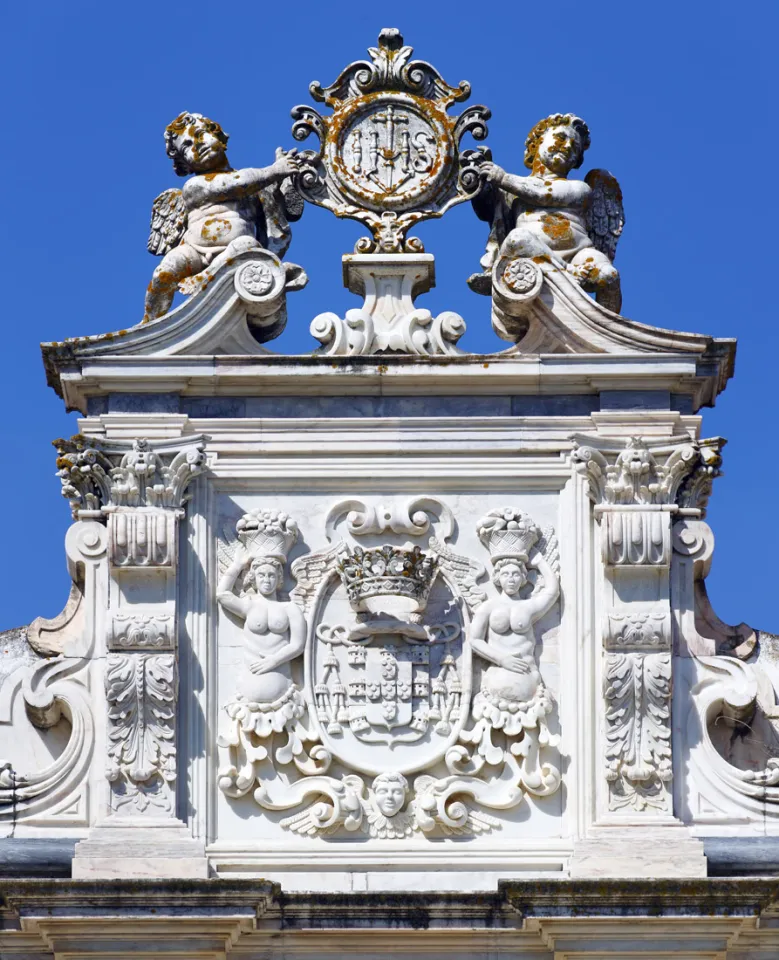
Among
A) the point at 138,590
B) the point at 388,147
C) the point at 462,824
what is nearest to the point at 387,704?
the point at 462,824

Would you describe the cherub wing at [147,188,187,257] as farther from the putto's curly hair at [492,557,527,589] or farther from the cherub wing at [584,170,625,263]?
Result: the putto's curly hair at [492,557,527,589]

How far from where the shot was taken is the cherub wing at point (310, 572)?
22.7 metres

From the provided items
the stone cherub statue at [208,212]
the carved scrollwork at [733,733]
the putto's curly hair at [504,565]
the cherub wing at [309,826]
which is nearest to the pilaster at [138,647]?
the cherub wing at [309,826]

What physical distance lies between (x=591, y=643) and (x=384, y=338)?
2349 mm

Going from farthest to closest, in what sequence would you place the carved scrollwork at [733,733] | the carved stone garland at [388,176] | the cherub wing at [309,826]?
the carved stone garland at [388,176] → the carved scrollwork at [733,733] → the cherub wing at [309,826]

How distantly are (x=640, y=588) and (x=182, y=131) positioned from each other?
4.31 metres

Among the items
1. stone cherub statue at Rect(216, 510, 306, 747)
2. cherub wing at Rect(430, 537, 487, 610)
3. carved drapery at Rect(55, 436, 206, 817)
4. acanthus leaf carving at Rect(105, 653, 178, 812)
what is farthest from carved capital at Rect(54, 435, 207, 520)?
cherub wing at Rect(430, 537, 487, 610)

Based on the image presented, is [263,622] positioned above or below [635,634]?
above

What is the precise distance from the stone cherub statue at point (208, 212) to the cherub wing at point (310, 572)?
1.78 metres

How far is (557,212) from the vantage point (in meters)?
23.6

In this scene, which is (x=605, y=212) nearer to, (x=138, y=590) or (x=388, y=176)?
(x=388, y=176)

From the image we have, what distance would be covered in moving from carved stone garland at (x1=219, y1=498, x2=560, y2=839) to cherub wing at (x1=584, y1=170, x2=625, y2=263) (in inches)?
85.9

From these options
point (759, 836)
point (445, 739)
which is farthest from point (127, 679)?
point (759, 836)

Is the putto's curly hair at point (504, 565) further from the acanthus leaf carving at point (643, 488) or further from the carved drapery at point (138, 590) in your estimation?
the carved drapery at point (138, 590)
